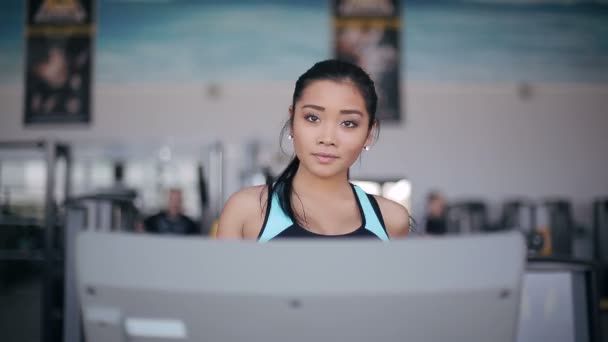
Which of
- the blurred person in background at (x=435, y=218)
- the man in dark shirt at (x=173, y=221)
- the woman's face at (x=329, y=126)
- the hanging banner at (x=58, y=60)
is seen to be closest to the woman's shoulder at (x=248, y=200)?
the woman's face at (x=329, y=126)

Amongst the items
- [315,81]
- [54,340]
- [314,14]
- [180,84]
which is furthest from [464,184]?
[315,81]

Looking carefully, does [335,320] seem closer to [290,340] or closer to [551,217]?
[290,340]

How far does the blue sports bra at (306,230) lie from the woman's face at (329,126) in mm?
97

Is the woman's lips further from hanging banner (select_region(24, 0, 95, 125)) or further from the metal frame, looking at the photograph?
hanging banner (select_region(24, 0, 95, 125))

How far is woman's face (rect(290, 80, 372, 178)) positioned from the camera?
31.3 inches

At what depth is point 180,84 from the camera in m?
6.99

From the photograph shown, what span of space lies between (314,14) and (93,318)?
660 cm

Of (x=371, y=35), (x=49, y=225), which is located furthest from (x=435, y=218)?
(x=49, y=225)

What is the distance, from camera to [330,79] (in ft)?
2.73

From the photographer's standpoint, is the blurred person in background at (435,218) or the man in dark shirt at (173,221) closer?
the man in dark shirt at (173,221)

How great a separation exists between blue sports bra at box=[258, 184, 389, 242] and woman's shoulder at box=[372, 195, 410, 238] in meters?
0.03

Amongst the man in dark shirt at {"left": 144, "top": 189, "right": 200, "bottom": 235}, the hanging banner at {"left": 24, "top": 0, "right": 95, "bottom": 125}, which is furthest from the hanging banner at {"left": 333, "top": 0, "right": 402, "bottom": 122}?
the hanging banner at {"left": 24, "top": 0, "right": 95, "bottom": 125}

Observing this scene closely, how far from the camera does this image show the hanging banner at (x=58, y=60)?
20.5 feet

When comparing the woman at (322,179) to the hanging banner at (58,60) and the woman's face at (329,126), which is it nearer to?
the woman's face at (329,126)
